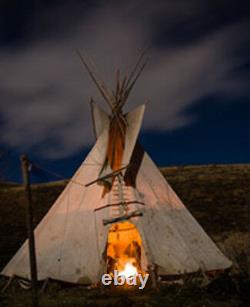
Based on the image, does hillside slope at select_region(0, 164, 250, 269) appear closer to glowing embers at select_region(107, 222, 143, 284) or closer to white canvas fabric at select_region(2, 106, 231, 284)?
glowing embers at select_region(107, 222, 143, 284)

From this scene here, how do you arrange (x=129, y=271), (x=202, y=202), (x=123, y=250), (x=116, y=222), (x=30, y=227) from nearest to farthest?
(x=30, y=227) < (x=116, y=222) < (x=129, y=271) < (x=123, y=250) < (x=202, y=202)

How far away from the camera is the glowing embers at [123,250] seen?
→ 10.8 metres

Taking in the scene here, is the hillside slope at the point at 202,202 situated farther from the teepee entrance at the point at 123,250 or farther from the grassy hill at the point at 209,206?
the teepee entrance at the point at 123,250

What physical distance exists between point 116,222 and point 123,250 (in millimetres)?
1999

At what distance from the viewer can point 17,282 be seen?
33.3 ft

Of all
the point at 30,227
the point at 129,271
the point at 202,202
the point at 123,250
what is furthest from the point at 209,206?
the point at 30,227

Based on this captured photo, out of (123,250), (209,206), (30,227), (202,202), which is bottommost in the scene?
(123,250)

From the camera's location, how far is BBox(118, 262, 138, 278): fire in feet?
33.3

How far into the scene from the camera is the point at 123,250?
11.5 m

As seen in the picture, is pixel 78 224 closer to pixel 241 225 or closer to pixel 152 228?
pixel 152 228

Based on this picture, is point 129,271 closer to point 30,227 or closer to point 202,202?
point 30,227

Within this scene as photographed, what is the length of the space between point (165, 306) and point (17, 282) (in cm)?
414

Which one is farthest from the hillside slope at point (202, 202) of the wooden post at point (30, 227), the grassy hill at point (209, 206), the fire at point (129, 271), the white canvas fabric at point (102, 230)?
the wooden post at point (30, 227)

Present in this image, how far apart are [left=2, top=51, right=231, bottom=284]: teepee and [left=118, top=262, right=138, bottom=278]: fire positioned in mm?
142
